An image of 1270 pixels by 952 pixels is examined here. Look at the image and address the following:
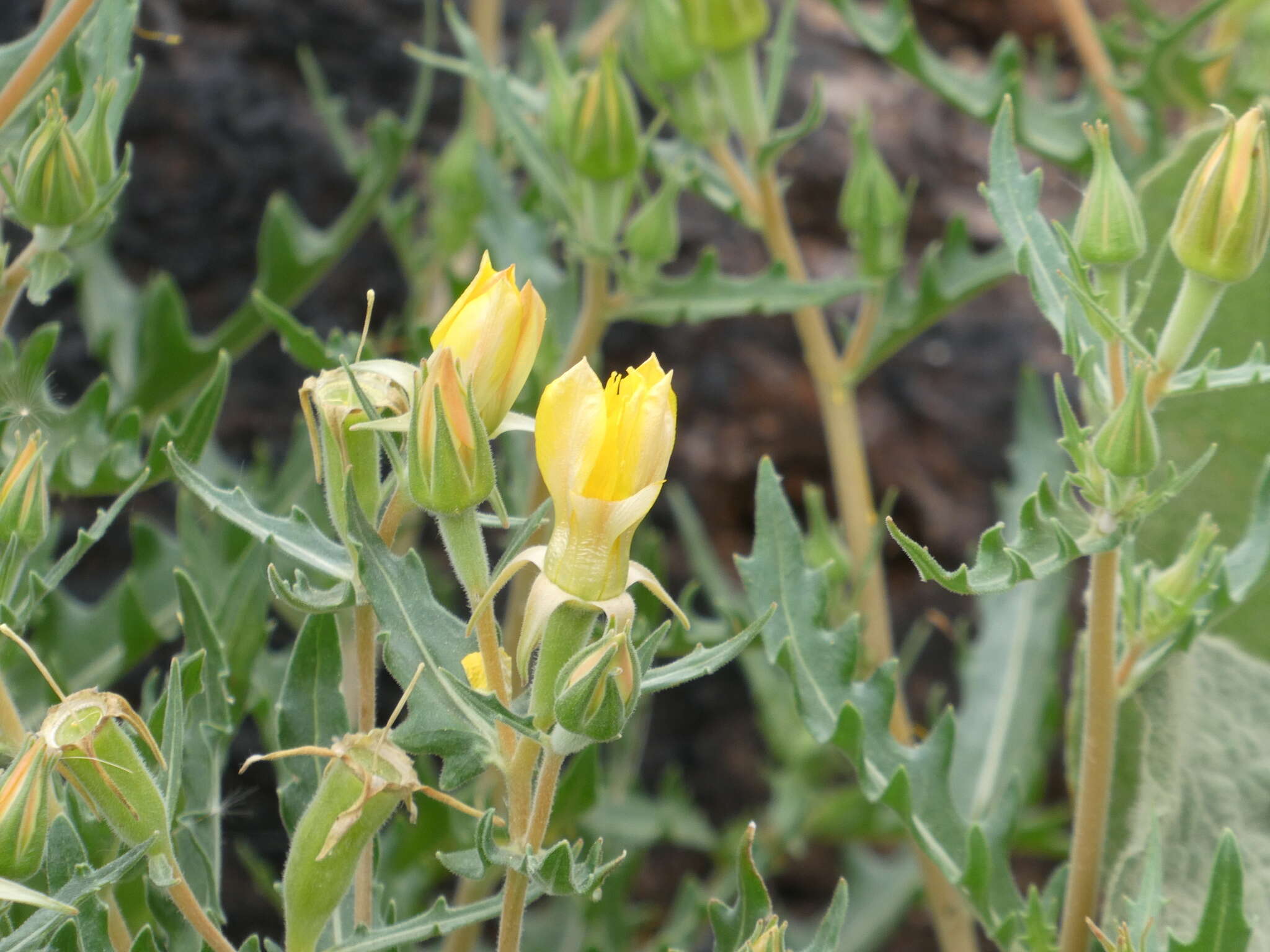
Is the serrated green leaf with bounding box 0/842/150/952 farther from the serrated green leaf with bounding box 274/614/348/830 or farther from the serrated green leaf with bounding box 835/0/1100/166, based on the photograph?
the serrated green leaf with bounding box 835/0/1100/166

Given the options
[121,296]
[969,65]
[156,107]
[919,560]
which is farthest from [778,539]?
[969,65]

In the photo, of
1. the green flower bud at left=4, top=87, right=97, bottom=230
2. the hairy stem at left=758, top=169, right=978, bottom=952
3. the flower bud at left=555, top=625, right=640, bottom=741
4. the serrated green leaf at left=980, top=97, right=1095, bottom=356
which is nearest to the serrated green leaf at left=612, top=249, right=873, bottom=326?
the hairy stem at left=758, top=169, right=978, bottom=952

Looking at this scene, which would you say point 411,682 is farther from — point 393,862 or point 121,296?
point 121,296

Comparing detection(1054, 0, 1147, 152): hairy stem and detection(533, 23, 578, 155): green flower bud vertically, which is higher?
detection(533, 23, 578, 155): green flower bud

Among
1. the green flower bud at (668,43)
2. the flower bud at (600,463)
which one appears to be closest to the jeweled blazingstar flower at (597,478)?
the flower bud at (600,463)

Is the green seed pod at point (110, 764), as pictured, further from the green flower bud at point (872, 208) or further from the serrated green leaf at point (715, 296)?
the green flower bud at point (872, 208)

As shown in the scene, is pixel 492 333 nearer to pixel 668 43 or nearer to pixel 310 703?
pixel 310 703
